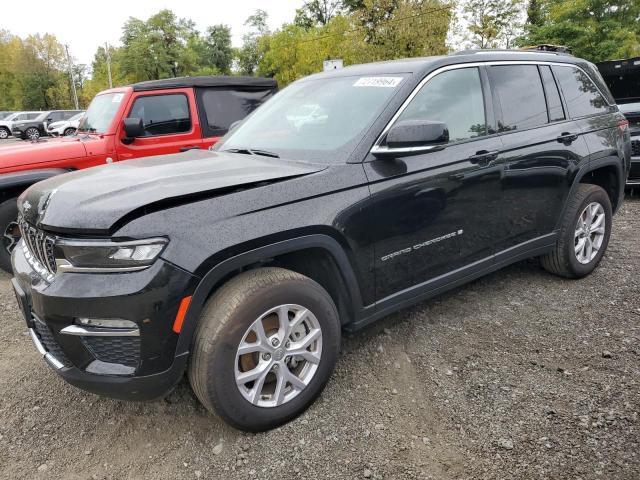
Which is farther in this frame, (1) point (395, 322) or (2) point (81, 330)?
(1) point (395, 322)

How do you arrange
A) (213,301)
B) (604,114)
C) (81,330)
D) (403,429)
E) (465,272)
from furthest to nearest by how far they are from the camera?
(604,114) → (465,272) → (403,429) → (213,301) → (81,330)

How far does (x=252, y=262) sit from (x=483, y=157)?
1.81m

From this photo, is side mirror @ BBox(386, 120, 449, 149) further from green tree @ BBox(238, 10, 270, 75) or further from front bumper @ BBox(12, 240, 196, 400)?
green tree @ BBox(238, 10, 270, 75)

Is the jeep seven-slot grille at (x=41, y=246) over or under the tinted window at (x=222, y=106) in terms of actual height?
under

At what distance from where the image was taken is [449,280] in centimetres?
326

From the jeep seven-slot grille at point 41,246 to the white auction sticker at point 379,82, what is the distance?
6.63ft

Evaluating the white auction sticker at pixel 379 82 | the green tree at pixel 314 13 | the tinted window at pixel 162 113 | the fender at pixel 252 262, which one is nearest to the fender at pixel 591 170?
the white auction sticker at pixel 379 82

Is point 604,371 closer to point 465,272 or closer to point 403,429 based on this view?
point 465,272

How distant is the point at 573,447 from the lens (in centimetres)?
238

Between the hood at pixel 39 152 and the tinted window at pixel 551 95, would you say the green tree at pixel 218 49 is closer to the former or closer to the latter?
the hood at pixel 39 152

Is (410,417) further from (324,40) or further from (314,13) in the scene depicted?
(314,13)

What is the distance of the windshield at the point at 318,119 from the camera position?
9.57 feet

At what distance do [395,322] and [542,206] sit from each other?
1.43 metres

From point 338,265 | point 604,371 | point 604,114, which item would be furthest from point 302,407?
point 604,114
